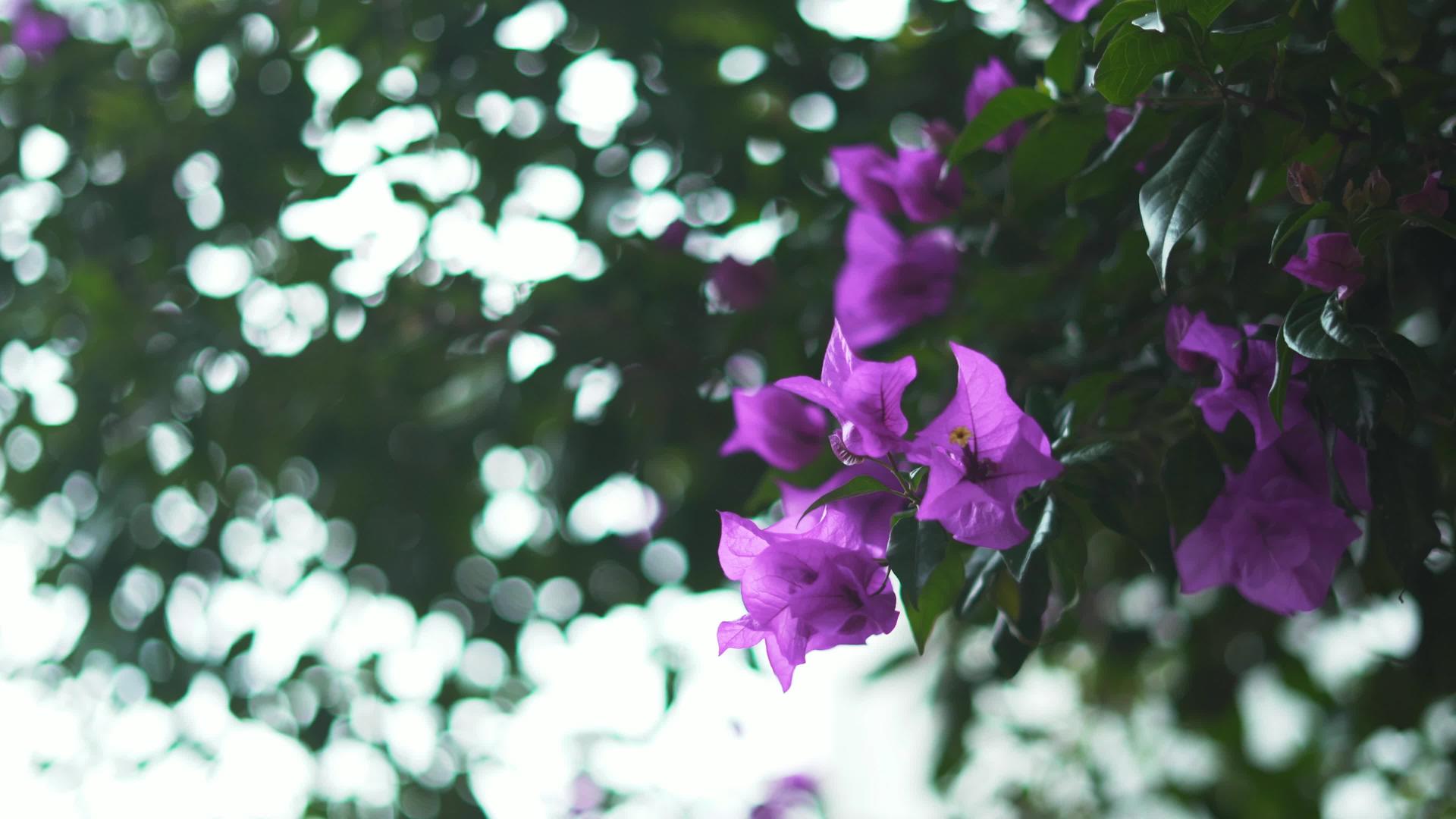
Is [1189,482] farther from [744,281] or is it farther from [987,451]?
[744,281]

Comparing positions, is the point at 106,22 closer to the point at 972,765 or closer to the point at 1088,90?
the point at 1088,90

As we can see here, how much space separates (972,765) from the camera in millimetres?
1776

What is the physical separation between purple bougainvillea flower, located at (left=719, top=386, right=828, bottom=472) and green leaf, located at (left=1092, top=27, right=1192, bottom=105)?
229 mm

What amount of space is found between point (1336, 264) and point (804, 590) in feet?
0.78

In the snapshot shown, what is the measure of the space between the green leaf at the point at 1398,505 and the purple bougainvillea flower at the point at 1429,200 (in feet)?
0.29

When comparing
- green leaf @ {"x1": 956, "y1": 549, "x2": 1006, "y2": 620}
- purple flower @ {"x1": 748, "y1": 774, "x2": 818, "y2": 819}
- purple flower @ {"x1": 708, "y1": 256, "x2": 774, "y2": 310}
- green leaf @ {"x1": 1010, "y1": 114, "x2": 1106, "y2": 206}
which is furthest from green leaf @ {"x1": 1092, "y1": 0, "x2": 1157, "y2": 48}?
purple flower @ {"x1": 748, "y1": 774, "x2": 818, "y2": 819}

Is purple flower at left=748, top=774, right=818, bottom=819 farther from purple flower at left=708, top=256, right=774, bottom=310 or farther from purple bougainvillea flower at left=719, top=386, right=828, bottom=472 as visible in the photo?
purple bougainvillea flower at left=719, top=386, right=828, bottom=472

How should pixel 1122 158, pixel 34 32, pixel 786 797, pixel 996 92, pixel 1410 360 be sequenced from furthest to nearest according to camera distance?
pixel 786 797 < pixel 34 32 < pixel 996 92 < pixel 1122 158 < pixel 1410 360

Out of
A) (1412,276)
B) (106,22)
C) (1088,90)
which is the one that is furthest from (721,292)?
(106,22)

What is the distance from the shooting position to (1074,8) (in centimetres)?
63

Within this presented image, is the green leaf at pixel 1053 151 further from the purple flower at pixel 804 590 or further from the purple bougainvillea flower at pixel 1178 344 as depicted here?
the purple flower at pixel 804 590

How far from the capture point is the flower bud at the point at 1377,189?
427mm

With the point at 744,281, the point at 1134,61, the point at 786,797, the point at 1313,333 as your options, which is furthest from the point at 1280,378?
the point at 786,797

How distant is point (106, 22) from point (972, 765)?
5.13 ft
